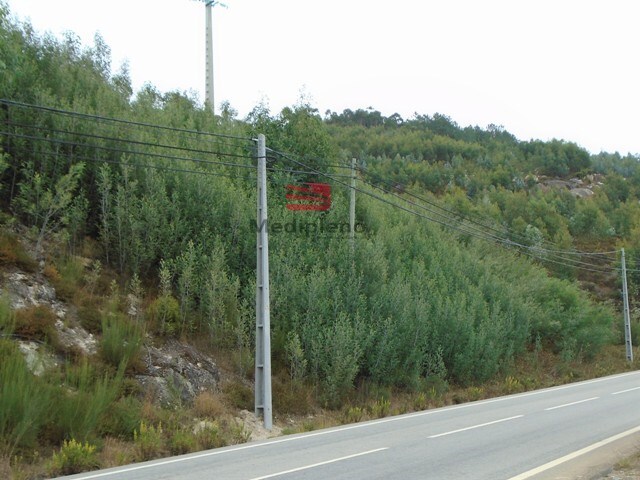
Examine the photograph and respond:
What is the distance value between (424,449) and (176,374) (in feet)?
Answer: 22.2

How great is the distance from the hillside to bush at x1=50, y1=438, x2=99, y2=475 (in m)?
0.03

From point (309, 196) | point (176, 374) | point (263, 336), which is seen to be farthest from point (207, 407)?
point (309, 196)

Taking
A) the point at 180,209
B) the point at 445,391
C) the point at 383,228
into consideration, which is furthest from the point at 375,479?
the point at 383,228

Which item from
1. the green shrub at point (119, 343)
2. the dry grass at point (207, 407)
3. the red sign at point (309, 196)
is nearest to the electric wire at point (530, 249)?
→ the red sign at point (309, 196)

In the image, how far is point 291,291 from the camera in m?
18.7

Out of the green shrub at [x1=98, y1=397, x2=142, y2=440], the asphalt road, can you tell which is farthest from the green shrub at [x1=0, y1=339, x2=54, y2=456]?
the asphalt road

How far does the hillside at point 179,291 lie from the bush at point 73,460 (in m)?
0.03

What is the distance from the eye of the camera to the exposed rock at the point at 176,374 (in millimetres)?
13844

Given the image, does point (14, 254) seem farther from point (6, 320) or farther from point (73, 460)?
point (73, 460)

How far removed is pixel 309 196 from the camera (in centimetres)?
2717

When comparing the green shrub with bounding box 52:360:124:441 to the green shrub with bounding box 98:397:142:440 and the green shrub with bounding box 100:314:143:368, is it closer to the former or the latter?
the green shrub with bounding box 98:397:142:440

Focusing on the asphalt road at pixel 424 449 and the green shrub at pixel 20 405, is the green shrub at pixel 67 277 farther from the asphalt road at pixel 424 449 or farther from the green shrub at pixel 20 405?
the asphalt road at pixel 424 449

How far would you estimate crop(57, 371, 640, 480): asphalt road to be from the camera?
8.72m

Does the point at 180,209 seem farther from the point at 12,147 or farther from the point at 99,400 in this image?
the point at 99,400
